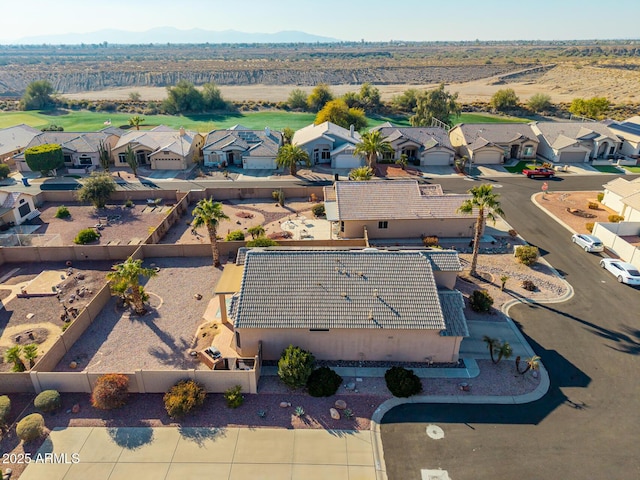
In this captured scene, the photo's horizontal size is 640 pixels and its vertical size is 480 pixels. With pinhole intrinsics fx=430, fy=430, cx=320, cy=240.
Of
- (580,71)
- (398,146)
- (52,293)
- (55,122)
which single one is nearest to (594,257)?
(398,146)

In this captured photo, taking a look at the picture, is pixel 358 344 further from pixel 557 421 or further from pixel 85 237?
pixel 85 237

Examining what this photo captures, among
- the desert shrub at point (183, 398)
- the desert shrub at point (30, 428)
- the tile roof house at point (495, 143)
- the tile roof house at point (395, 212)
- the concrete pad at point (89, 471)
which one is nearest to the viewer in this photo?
the concrete pad at point (89, 471)

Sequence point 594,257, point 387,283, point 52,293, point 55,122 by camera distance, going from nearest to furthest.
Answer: point 387,283 → point 52,293 → point 594,257 → point 55,122

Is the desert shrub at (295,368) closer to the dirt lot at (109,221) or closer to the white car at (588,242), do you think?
the dirt lot at (109,221)

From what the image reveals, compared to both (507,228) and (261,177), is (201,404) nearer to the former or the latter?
(507,228)

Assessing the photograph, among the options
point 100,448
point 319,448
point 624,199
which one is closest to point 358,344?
point 319,448

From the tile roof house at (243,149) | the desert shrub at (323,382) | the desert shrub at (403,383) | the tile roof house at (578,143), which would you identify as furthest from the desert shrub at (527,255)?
the tile roof house at (243,149)

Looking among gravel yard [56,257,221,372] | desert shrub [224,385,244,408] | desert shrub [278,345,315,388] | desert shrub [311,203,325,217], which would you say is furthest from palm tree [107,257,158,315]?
desert shrub [311,203,325,217]
